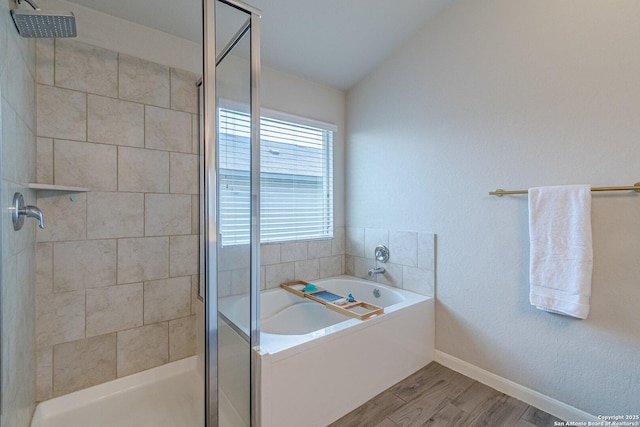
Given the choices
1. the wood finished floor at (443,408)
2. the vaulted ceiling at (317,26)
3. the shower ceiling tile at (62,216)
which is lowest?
the wood finished floor at (443,408)

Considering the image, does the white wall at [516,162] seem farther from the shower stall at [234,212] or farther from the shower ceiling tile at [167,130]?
the shower ceiling tile at [167,130]

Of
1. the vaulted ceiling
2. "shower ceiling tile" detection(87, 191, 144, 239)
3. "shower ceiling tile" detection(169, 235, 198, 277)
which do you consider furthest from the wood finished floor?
the vaulted ceiling

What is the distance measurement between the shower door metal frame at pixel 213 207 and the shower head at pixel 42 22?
56 cm

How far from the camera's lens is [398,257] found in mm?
2578

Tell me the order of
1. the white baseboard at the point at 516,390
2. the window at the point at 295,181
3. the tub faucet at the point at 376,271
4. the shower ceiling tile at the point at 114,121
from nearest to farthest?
the white baseboard at the point at 516,390 < the shower ceiling tile at the point at 114,121 < the window at the point at 295,181 < the tub faucet at the point at 376,271

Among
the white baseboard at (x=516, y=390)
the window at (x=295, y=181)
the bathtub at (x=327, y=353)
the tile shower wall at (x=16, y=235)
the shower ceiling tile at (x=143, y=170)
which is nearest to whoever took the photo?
the tile shower wall at (x=16, y=235)

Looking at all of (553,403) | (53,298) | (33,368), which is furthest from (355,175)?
(33,368)

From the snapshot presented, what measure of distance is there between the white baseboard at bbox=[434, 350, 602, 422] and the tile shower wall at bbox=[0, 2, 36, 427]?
2475 mm

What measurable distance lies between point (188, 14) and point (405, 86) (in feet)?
5.64

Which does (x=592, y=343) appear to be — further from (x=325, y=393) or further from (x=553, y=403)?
(x=325, y=393)

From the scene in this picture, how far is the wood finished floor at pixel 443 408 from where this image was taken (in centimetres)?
168

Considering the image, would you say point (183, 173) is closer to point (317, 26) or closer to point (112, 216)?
point (112, 216)

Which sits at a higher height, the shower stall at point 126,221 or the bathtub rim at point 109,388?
the shower stall at point 126,221

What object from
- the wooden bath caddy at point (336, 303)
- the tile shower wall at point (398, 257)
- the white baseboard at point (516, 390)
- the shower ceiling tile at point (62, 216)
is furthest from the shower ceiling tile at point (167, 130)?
the white baseboard at point (516, 390)
